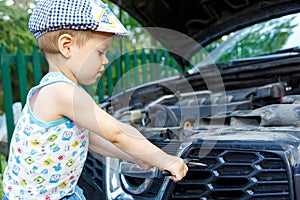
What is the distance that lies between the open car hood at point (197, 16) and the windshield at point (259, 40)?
0.25 ft

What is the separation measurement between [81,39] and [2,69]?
120 inches

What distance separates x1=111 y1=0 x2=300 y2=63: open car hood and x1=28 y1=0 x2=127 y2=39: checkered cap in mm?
2073

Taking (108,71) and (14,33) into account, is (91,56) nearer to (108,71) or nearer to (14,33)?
(108,71)

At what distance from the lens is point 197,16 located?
3822 mm

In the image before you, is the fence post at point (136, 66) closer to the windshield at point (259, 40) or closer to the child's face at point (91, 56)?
the windshield at point (259, 40)

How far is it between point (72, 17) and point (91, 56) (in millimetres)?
169

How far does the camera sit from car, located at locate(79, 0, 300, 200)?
166cm

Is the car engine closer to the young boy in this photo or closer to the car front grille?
the car front grille

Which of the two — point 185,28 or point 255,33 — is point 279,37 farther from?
point 185,28

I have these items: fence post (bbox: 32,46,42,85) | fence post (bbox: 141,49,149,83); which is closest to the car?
fence post (bbox: 32,46,42,85)

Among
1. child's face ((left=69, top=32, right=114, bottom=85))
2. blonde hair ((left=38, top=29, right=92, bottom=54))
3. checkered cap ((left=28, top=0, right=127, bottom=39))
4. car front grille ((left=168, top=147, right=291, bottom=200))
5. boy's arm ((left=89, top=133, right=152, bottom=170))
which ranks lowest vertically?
car front grille ((left=168, top=147, right=291, bottom=200))

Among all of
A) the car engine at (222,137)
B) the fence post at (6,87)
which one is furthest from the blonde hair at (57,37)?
the fence post at (6,87)

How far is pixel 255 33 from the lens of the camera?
3.68 metres

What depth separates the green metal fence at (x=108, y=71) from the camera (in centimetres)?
434
